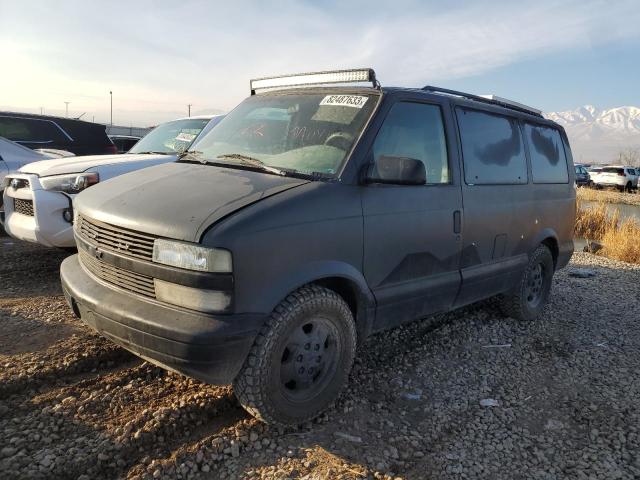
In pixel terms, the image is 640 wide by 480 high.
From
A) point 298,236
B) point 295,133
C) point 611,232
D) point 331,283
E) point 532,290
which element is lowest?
point 611,232

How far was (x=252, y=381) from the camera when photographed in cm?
272

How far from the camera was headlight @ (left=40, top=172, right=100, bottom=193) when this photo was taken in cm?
501

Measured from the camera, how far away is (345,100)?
3.57 m

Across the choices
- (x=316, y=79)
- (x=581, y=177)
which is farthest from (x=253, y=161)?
(x=581, y=177)

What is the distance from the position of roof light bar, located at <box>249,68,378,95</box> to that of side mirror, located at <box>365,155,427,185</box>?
66 cm

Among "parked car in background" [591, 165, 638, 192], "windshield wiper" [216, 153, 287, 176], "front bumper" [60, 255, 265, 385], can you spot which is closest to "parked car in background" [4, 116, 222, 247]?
"windshield wiper" [216, 153, 287, 176]

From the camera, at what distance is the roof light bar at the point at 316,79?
3504 millimetres

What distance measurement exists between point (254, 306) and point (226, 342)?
233 mm

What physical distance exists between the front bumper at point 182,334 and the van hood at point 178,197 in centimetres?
41

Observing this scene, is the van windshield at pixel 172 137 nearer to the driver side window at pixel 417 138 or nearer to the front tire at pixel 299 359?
the driver side window at pixel 417 138

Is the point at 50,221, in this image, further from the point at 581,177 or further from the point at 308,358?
the point at 581,177

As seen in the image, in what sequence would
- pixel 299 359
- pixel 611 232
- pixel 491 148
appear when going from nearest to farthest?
pixel 299 359
pixel 491 148
pixel 611 232

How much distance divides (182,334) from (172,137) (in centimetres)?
487

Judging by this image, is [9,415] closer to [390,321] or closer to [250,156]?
[250,156]
